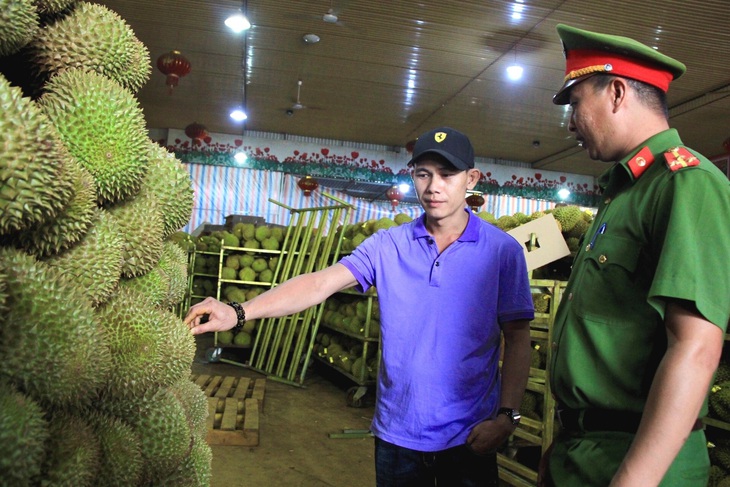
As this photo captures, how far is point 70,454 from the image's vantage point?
1069 millimetres

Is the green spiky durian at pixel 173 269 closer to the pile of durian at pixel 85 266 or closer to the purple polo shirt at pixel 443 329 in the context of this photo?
the pile of durian at pixel 85 266

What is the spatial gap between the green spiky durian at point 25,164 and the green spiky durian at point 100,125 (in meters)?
0.22

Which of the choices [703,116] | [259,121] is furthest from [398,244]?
[259,121]

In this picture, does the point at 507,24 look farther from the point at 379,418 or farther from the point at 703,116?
the point at 379,418

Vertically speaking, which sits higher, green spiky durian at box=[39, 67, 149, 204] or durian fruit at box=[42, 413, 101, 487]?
green spiky durian at box=[39, 67, 149, 204]

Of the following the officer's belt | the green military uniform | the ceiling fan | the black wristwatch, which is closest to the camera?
the green military uniform

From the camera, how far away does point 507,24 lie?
714cm

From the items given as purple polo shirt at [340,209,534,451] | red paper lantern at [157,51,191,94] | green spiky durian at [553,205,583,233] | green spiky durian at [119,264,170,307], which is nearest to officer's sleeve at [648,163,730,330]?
purple polo shirt at [340,209,534,451]

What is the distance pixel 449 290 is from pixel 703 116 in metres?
10.6

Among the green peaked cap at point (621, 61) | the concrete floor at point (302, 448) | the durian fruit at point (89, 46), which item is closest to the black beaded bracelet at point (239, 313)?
the durian fruit at point (89, 46)

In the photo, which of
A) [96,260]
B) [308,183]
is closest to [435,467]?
[96,260]

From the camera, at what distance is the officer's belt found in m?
1.17

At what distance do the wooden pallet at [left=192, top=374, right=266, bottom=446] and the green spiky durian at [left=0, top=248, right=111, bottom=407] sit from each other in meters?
3.33

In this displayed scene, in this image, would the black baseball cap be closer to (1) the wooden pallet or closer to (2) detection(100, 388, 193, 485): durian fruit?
(2) detection(100, 388, 193, 485): durian fruit
